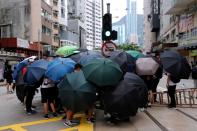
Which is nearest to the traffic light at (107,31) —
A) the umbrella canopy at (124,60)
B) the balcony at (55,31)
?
the umbrella canopy at (124,60)

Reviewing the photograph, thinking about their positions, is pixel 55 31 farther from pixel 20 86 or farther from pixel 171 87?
pixel 171 87

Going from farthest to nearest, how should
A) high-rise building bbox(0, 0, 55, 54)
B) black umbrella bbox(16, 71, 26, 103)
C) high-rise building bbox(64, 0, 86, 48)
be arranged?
high-rise building bbox(64, 0, 86, 48) < high-rise building bbox(0, 0, 55, 54) < black umbrella bbox(16, 71, 26, 103)

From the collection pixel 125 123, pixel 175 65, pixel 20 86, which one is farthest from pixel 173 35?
pixel 125 123

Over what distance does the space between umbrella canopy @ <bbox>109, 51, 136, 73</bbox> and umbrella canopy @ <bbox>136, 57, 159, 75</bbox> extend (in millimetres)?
226

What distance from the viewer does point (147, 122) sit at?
11.0m

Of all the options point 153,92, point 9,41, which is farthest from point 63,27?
point 153,92

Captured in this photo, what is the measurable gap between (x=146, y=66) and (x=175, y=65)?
92 centimetres

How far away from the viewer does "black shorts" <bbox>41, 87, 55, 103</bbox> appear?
11883 mm

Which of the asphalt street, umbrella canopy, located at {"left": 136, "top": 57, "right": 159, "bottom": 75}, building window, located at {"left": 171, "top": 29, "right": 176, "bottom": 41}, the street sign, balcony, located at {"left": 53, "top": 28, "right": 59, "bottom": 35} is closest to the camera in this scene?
the asphalt street

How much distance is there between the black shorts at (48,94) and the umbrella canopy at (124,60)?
7.22ft

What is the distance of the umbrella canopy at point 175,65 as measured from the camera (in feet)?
43.2

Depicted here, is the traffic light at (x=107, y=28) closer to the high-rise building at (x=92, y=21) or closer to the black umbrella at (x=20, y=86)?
the black umbrella at (x=20, y=86)

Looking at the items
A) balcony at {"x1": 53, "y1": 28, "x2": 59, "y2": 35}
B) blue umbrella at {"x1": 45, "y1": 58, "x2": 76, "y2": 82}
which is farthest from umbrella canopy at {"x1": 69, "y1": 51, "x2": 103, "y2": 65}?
balcony at {"x1": 53, "y1": 28, "x2": 59, "y2": 35}

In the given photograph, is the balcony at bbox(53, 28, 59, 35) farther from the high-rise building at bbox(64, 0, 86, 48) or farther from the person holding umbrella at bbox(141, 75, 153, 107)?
the person holding umbrella at bbox(141, 75, 153, 107)
